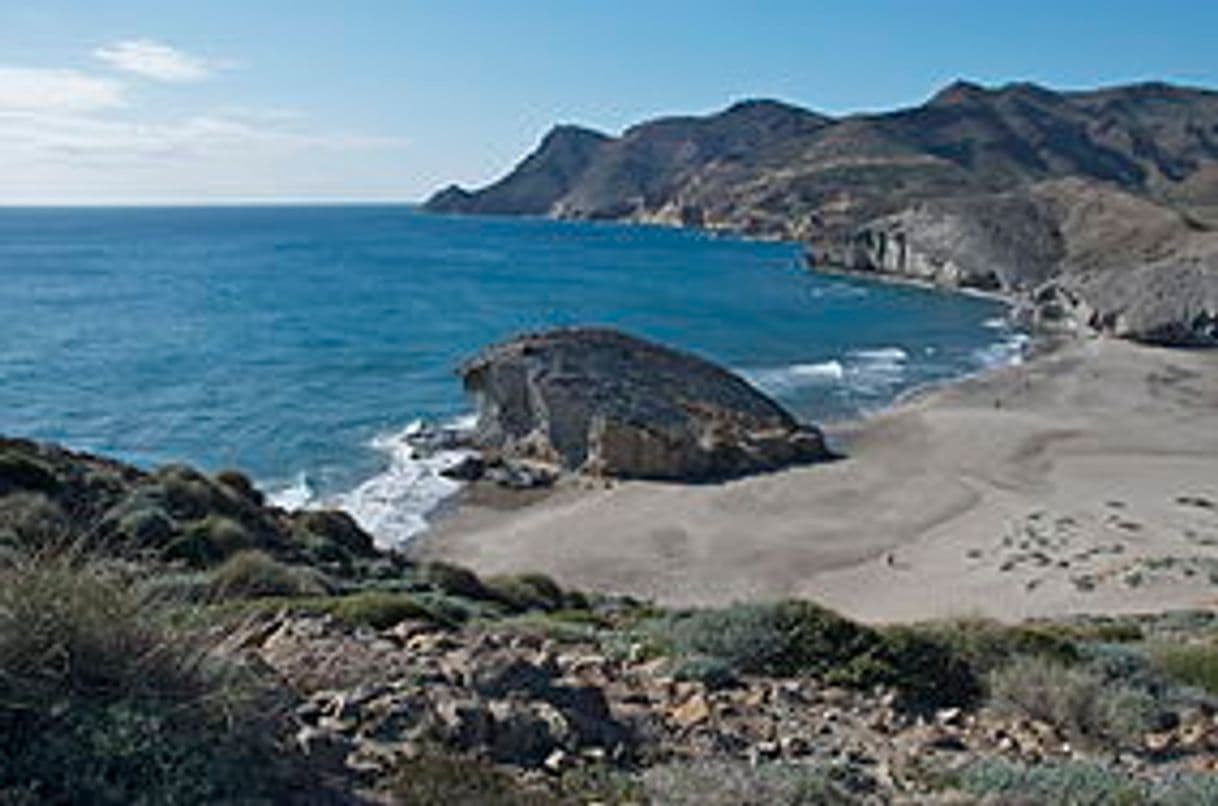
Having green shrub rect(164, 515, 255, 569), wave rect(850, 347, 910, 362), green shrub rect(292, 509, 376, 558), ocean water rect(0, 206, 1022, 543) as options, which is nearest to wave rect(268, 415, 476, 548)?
ocean water rect(0, 206, 1022, 543)

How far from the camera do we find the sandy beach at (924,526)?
83.1 feet

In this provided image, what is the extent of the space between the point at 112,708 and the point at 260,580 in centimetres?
878

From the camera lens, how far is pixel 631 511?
32.6 metres

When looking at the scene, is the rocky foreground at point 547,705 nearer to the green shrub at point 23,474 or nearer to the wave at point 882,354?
the green shrub at point 23,474

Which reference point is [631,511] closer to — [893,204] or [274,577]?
[274,577]

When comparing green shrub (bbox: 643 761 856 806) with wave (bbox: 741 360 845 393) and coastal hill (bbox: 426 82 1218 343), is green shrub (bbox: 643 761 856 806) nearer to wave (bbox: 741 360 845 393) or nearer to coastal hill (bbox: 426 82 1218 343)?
wave (bbox: 741 360 845 393)

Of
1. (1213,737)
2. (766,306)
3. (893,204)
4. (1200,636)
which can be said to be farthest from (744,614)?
(893,204)

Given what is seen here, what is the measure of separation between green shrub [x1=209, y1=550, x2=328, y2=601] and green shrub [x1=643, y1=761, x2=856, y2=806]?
7.67 metres

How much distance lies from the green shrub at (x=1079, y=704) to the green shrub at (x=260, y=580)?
7969mm

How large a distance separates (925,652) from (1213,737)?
6.98 feet

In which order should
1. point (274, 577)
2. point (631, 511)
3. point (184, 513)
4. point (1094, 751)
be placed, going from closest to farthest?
point (1094, 751)
point (274, 577)
point (184, 513)
point (631, 511)

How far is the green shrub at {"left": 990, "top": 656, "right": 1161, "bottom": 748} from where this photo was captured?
8398 mm

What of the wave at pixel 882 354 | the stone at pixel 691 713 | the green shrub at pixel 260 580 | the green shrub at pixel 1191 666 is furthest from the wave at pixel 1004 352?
the stone at pixel 691 713

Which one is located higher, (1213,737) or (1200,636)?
(1213,737)
